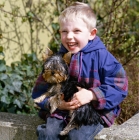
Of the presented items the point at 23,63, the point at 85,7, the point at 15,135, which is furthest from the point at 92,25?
the point at 23,63

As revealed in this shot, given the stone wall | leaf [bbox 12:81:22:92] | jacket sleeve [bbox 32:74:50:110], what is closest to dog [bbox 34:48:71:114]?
jacket sleeve [bbox 32:74:50:110]

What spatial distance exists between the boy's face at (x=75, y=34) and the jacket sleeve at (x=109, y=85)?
0.21 meters

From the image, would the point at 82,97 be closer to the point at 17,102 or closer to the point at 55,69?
the point at 55,69

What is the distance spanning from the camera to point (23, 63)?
5.83 meters

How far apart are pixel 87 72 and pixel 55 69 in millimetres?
327

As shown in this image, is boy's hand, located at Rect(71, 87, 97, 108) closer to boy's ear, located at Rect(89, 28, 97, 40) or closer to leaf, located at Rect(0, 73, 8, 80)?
boy's ear, located at Rect(89, 28, 97, 40)

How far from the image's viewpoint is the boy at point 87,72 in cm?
364

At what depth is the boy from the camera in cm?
364

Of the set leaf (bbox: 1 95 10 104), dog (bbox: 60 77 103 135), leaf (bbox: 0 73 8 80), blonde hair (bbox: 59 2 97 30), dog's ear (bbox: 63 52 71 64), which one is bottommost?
leaf (bbox: 1 95 10 104)

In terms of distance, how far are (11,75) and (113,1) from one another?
59.9 inches

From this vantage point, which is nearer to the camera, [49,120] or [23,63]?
[49,120]

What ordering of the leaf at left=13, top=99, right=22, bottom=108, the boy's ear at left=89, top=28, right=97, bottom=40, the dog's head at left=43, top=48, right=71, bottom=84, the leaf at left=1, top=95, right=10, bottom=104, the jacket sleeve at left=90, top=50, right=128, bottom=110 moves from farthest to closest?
the leaf at left=13, top=99, right=22, bottom=108 < the leaf at left=1, top=95, right=10, bottom=104 < the boy's ear at left=89, top=28, right=97, bottom=40 < the jacket sleeve at left=90, top=50, right=128, bottom=110 < the dog's head at left=43, top=48, right=71, bottom=84

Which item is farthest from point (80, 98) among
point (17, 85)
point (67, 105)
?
point (17, 85)

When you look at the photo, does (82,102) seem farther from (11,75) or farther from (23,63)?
(23,63)
